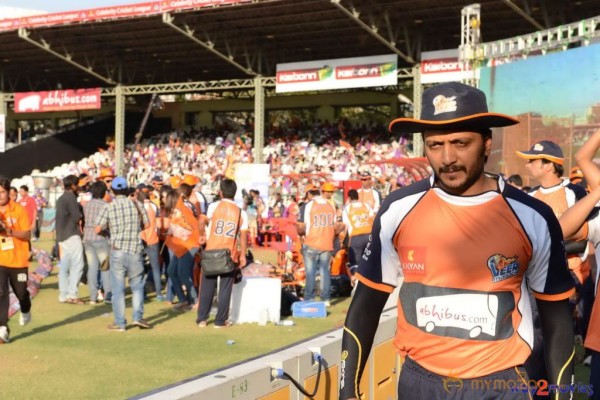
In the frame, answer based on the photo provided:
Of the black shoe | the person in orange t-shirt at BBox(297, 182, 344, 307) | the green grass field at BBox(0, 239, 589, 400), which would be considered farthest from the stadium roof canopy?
the black shoe

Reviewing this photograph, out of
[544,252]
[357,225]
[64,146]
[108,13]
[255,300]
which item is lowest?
[255,300]

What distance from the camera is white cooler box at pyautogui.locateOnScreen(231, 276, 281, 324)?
11.1 metres

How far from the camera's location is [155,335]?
10164 millimetres

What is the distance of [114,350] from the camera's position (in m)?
9.18

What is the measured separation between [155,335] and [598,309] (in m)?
6.87

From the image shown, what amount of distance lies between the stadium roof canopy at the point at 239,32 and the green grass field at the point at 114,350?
20.0 metres

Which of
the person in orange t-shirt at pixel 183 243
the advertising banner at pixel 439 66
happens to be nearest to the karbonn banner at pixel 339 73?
the advertising banner at pixel 439 66

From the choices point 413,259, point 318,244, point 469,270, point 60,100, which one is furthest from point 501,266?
point 60,100

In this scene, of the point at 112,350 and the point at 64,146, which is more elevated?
the point at 64,146

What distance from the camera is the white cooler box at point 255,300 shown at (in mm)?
11148

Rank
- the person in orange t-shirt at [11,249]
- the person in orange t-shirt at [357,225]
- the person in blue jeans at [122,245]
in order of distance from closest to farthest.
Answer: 1. the person in orange t-shirt at [11,249]
2. the person in blue jeans at [122,245]
3. the person in orange t-shirt at [357,225]

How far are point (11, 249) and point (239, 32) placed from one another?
27.0 m

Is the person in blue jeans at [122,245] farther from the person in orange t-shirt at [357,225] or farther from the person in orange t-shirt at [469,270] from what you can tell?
the person in orange t-shirt at [469,270]

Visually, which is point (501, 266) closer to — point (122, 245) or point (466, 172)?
point (466, 172)
